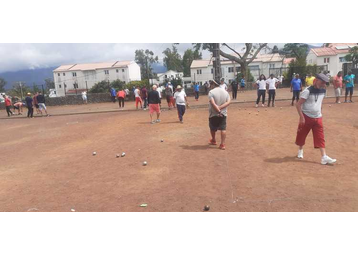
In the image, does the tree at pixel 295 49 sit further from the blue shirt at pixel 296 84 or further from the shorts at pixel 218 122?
the shorts at pixel 218 122

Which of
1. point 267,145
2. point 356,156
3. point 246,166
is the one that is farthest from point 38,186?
point 356,156

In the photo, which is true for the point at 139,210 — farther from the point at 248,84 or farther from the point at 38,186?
the point at 248,84

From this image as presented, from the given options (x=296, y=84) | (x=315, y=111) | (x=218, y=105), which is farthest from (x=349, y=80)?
(x=218, y=105)

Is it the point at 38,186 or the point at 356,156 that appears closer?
the point at 38,186

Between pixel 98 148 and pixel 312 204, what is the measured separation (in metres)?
5.73

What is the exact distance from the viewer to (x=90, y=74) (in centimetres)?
6116

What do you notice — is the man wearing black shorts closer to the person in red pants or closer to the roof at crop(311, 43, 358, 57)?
the person in red pants

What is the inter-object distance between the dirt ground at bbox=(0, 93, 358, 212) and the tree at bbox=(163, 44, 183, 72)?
71.5 m

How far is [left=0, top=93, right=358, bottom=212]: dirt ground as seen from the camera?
395cm

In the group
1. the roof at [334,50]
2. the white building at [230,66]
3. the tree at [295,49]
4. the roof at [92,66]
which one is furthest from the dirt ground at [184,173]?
the tree at [295,49]

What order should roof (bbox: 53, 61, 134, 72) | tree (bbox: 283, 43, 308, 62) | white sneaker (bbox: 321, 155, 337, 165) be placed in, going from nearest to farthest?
white sneaker (bbox: 321, 155, 337, 165), roof (bbox: 53, 61, 134, 72), tree (bbox: 283, 43, 308, 62)

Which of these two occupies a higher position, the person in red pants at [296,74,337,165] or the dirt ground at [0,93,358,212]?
the person in red pants at [296,74,337,165]

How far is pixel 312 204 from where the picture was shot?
368 centimetres

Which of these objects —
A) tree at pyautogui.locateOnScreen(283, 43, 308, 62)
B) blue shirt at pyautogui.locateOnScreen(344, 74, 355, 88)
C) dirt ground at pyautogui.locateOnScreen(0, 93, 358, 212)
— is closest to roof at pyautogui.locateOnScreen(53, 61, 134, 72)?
tree at pyautogui.locateOnScreen(283, 43, 308, 62)
